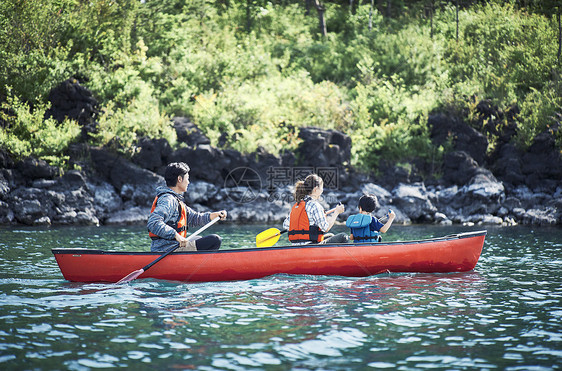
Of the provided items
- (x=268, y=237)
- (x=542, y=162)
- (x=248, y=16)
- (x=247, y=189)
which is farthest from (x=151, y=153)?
(x=248, y=16)

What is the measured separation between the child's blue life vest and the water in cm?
68

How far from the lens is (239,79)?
917 inches

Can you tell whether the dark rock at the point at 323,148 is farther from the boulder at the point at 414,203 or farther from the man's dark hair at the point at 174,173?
the man's dark hair at the point at 174,173

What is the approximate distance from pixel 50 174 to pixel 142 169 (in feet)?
8.76

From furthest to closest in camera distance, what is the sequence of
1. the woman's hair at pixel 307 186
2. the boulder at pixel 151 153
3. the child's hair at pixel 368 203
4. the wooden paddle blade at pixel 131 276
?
1. the boulder at pixel 151 153
2. the child's hair at pixel 368 203
3. the woman's hair at pixel 307 186
4. the wooden paddle blade at pixel 131 276

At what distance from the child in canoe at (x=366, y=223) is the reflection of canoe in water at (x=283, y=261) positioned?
43cm

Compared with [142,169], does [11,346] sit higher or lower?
lower

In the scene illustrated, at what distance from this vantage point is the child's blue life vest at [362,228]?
27.5 ft

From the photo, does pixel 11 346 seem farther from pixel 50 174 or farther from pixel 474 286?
pixel 50 174

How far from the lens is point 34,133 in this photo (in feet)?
56.1

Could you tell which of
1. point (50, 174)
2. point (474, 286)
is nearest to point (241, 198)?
point (50, 174)

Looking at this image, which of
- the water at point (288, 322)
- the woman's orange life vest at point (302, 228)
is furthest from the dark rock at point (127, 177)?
the woman's orange life vest at point (302, 228)

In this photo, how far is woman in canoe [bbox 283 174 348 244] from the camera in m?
8.07

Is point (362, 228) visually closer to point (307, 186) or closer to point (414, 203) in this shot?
point (307, 186)
